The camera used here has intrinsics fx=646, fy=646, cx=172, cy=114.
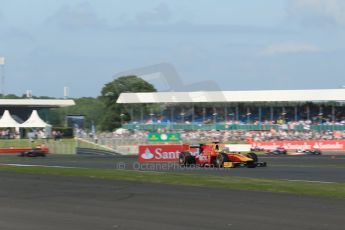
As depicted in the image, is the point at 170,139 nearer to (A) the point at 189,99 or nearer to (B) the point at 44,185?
(A) the point at 189,99

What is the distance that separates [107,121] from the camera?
95.9 metres

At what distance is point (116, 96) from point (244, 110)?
36.9 meters

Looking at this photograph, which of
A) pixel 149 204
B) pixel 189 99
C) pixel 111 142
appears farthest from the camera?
pixel 189 99

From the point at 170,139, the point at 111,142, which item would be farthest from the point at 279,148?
the point at 111,142

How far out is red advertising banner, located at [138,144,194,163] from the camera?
36.7m

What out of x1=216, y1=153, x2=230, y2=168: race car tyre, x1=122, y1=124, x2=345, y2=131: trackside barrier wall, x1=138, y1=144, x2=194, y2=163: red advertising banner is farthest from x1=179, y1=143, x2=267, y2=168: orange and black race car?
x1=122, y1=124, x2=345, y2=131: trackside barrier wall

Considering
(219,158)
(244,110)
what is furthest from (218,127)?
(219,158)

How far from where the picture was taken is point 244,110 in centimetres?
7338

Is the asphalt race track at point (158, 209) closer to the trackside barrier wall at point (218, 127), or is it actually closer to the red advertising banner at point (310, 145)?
the red advertising banner at point (310, 145)

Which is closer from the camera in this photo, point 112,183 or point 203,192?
point 203,192

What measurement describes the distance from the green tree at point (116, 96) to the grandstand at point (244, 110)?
9.01 metres

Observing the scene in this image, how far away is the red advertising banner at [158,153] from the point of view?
1444 inches

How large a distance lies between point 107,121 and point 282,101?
108 ft

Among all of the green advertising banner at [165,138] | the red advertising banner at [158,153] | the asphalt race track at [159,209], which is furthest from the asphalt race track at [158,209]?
the green advertising banner at [165,138]
